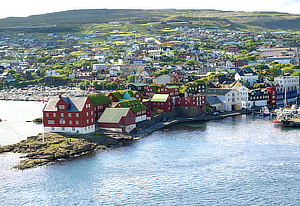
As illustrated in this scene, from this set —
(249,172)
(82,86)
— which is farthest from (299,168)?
(82,86)

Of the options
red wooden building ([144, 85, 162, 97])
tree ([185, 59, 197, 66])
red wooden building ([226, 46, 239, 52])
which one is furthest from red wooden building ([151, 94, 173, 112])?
red wooden building ([226, 46, 239, 52])

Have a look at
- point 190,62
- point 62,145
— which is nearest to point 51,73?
point 190,62

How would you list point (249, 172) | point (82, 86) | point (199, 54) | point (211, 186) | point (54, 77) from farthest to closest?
point (199, 54), point (54, 77), point (82, 86), point (249, 172), point (211, 186)

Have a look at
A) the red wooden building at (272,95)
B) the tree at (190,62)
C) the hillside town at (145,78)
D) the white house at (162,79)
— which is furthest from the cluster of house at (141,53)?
the red wooden building at (272,95)

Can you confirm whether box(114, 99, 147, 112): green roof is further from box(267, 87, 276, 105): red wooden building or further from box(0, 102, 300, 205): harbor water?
box(267, 87, 276, 105): red wooden building

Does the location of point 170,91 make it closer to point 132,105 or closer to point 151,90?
point 151,90

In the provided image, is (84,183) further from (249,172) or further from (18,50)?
(18,50)
